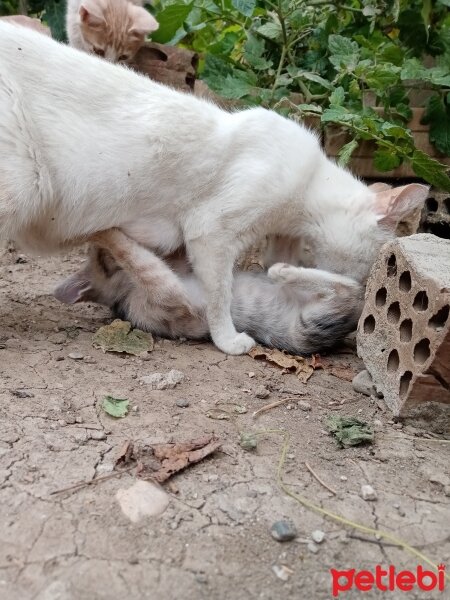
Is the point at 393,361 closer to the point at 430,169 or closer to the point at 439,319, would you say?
the point at 439,319

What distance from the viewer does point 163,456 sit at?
203 cm

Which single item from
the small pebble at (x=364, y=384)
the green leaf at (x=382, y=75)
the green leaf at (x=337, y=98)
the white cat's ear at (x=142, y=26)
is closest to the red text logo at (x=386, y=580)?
the small pebble at (x=364, y=384)

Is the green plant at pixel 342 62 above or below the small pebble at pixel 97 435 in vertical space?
above

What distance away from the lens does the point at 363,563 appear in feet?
5.48

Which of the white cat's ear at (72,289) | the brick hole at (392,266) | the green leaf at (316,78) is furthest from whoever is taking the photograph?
the green leaf at (316,78)

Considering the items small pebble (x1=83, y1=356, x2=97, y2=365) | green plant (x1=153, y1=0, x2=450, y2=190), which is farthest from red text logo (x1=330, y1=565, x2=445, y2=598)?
green plant (x1=153, y1=0, x2=450, y2=190)

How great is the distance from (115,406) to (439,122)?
2.94m

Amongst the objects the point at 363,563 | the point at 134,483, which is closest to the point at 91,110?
the point at 134,483

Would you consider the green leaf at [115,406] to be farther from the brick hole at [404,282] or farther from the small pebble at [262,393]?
the brick hole at [404,282]

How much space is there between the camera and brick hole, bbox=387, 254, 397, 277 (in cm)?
269

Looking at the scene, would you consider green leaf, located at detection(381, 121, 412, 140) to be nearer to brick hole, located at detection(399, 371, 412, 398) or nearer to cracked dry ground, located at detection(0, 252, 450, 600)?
cracked dry ground, located at detection(0, 252, 450, 600)

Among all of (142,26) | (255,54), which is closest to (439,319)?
(255,54)

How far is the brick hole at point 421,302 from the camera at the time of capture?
241 cm

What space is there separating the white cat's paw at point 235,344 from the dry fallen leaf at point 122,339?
0.33m
